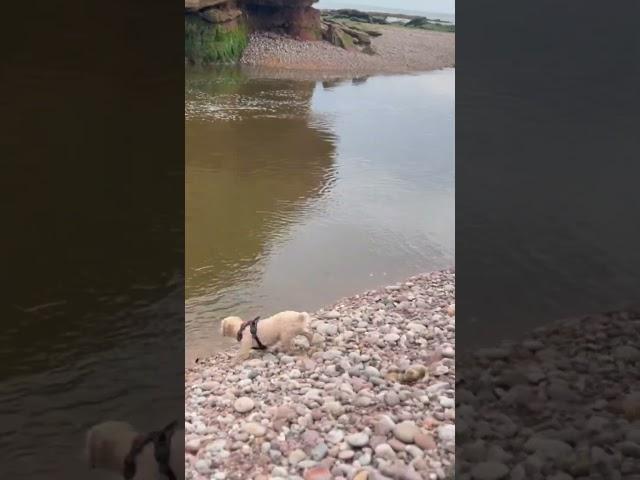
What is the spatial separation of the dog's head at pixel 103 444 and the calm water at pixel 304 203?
3.20 feet

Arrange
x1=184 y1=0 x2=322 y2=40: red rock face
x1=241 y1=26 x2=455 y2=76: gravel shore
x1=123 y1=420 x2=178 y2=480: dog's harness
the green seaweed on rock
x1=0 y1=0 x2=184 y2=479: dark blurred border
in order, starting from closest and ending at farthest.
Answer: x1=123 y1=420 x2=178 y2=480: dog's harness
x1=0 y1=0 x2=184 y2=479: dark blurred border
the green seaweed on rock
x1=241 y1=26 x2=455 y2=76: gravel shore
x1=184 y1=0 x2=322 y2=40: red rock face

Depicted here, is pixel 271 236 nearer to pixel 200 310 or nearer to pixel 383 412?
pixel 200 310

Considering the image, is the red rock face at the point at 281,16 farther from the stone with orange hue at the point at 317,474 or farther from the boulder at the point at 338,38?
the stone with orange hue at the point at 317,474

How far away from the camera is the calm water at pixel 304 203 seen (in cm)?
400

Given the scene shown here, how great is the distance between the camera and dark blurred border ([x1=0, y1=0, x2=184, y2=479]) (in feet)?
7.82

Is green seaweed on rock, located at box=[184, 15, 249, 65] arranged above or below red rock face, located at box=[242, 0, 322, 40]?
below

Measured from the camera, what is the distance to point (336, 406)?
247 centimetres

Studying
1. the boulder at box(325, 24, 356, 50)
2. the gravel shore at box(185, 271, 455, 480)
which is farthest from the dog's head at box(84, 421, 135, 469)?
the boulder at box(325, 24, 356, 50)
